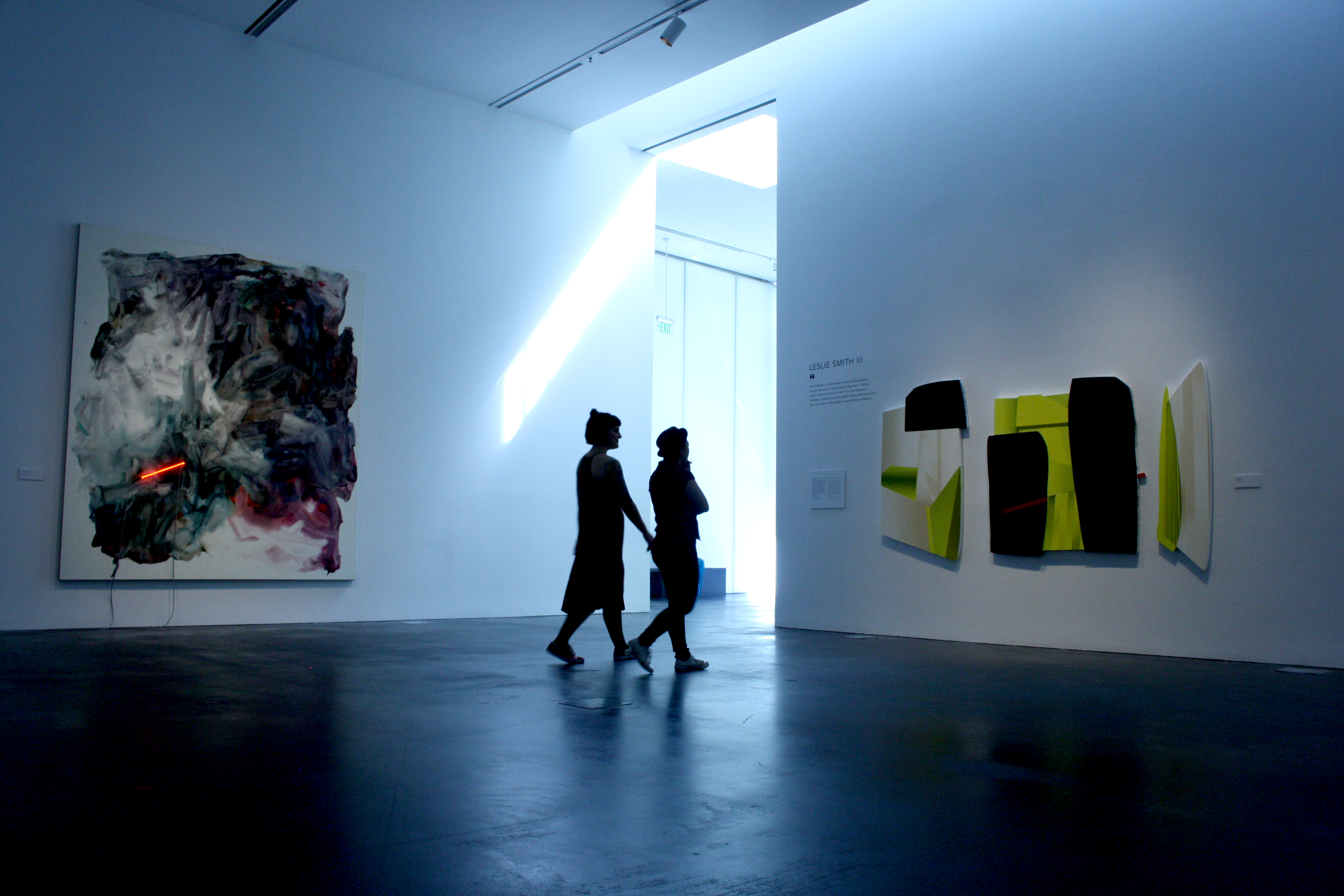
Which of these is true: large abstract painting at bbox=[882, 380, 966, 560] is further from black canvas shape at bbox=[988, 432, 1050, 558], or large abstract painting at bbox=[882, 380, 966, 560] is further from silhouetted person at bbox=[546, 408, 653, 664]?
silhouetted person at bbox=[546, 408, 653, 664]

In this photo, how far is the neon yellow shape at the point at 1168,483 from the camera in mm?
7578

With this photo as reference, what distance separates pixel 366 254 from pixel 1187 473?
302 inches

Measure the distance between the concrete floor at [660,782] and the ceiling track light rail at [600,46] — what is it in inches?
235

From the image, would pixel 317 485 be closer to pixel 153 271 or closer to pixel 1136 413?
pixel 153 271

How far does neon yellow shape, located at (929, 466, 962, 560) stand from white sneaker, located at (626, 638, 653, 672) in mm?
3700

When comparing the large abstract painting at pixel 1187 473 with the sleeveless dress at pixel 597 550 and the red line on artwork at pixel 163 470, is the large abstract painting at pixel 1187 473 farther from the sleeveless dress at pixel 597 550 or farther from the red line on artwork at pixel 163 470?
the red line on artwork at pixel 163 470

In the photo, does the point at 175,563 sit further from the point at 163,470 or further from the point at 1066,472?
the point at 1066,472

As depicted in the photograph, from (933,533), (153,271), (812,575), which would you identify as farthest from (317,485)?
(933,533)

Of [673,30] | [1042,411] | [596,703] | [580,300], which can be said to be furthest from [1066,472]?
[580,300]

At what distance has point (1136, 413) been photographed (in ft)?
25.8

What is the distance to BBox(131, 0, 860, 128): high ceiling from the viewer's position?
9.12 m

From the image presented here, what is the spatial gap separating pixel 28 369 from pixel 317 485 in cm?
253

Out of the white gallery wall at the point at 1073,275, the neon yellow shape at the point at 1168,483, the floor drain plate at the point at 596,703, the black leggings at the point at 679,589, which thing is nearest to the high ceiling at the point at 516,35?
the white gallery wall at the point at 1073,275

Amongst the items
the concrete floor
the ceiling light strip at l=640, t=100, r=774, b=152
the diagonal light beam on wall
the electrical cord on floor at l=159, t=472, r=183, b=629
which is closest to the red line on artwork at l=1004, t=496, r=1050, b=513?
the concrete floor
